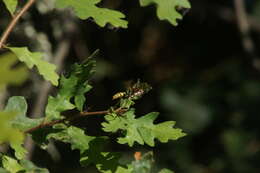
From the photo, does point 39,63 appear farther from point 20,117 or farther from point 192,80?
point 192,80

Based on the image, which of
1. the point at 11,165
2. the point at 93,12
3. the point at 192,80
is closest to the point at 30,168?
the point at 11,165

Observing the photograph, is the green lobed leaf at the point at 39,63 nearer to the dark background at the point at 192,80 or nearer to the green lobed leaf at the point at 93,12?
the green lobed leaf at the point at 93,12

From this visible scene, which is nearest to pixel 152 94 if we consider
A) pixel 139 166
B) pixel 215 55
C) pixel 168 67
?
pixel 168 67

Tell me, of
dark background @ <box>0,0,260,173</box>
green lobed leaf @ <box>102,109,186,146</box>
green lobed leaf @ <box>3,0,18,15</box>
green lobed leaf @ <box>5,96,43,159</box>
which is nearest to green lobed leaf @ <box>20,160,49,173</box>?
green lobed leaf @ <box>5,96,43,159</box>

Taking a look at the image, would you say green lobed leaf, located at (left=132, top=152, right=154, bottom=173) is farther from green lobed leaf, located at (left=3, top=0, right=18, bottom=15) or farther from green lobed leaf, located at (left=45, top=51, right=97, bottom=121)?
green lobed leaf, located at (left=3, top=0, right=18, bottom=15)

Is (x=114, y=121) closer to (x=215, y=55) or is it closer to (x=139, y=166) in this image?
(x=139, y=166)

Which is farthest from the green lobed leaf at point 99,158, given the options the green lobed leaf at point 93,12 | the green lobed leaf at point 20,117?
the green lobed leaf at point 93,12
